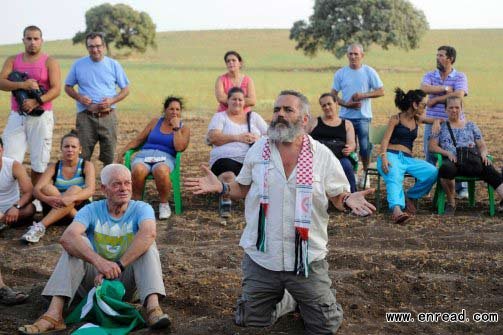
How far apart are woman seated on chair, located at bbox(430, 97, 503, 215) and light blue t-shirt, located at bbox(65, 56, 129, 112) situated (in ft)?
12.8

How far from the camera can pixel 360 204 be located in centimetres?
507

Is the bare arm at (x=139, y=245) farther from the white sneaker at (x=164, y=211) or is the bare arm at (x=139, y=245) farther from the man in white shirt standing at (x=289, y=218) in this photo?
the white sneaker at (x=164, y=211)

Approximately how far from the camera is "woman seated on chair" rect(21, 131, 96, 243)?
793cm

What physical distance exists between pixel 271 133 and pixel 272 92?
24765mm

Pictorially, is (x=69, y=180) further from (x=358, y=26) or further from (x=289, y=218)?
(x=358, y=26)

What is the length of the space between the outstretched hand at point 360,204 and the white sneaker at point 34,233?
371 cm

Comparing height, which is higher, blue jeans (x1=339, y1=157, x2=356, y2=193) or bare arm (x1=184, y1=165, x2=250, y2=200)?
bare arm (x1=184, y1=165, x2=250, y2=200)

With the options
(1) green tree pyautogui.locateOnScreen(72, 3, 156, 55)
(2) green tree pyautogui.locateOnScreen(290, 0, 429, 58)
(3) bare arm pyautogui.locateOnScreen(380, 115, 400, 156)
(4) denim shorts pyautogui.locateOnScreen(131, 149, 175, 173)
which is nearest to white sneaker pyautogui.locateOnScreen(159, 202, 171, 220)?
(4) denim shorts pyautogui.locateOnScreen(131, 149, 175, 173)

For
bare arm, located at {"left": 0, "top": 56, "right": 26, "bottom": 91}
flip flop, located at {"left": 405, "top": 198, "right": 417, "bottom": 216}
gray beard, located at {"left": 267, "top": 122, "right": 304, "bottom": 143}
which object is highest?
bare arm, located at {"left": 0, "top": 56, "right": 26, "bottom": 91}

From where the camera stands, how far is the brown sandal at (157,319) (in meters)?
5.14

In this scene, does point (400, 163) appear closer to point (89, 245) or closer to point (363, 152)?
point (363, 152)

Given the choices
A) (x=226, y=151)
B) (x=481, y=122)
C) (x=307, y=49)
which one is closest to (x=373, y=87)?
(x=226, y=151)

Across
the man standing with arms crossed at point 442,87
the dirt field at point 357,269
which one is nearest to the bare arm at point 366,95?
the man standing with arms crossed at point 442,87

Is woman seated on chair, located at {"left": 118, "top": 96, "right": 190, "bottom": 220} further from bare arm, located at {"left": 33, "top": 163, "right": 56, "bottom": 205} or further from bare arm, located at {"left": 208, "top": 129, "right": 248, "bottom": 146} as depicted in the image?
bare arm, located at {"left": 33, "top": 163, "right": 56, "bottom": 205}
